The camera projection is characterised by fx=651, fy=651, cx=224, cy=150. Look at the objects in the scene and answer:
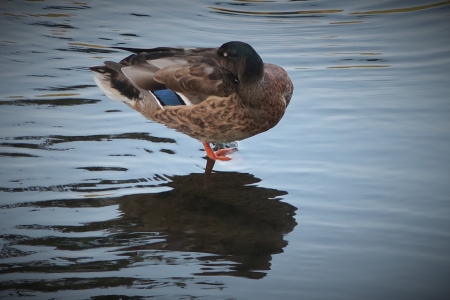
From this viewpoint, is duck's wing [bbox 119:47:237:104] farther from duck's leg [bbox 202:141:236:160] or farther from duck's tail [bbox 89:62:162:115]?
duck's leg [bbox 202:141:236:160]

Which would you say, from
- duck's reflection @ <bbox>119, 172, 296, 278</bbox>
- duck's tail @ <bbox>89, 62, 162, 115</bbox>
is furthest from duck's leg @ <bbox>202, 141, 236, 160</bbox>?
duck's tail @ <bbox>89, 62, 162, 115</bbox>

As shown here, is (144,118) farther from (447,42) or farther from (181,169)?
(447,42)

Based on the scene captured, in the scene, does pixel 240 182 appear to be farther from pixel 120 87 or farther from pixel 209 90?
pixel 120 87

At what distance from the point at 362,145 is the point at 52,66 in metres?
3.73

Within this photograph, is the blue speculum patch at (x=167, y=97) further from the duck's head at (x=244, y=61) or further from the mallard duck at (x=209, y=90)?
the duck's head at (x=244, y=61)

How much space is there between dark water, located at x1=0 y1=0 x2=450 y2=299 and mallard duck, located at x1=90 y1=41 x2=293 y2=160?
25 centimetres

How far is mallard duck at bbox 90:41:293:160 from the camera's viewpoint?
17.7ft

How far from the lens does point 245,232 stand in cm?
425

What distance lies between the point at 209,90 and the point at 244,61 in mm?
384

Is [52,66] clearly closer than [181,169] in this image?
No

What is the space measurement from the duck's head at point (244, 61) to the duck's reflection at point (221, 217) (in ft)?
2.66

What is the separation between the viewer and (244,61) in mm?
5359

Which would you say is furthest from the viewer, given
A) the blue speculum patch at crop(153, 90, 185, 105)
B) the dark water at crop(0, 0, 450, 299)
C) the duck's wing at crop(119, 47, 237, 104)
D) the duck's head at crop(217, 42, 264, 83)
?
the blue speculum patch at crop(153, 90, 185, 105)

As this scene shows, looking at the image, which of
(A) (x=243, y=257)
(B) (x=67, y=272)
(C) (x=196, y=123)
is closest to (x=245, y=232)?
(A) (x=243, y=257)
